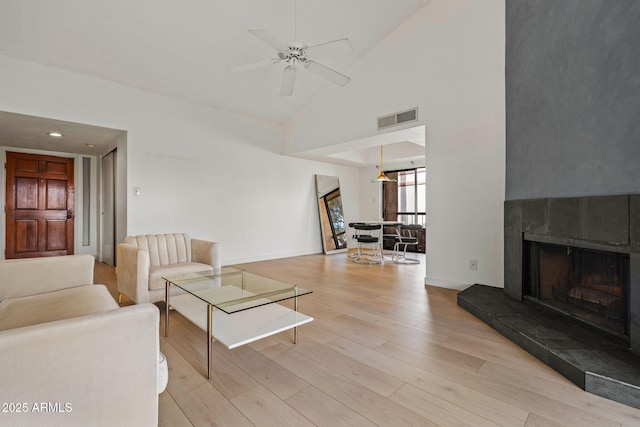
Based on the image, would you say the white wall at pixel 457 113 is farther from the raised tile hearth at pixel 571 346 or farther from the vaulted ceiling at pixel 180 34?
the raised tile hearth at pixel 571 346

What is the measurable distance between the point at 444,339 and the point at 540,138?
2009 millimetres

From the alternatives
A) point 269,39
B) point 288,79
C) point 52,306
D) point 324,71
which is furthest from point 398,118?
point 52,306

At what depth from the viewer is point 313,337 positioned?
2.49 meters

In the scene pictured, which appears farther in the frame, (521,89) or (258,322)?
(521,89)

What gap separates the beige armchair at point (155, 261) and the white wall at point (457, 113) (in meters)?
3.10

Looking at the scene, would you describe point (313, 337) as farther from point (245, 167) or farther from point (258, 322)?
point (245, 167)

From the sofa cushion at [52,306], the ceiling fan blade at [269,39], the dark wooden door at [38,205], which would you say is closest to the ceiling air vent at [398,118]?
the ceiling fan blade at [269,39]

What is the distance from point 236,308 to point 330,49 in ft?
8.28

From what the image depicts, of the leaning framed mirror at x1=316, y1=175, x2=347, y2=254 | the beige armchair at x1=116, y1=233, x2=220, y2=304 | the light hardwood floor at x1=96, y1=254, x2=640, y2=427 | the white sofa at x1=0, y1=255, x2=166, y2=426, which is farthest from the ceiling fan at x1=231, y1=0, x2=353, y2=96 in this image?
the leaning framed mirror at x1=316, y1=175, x2=347, y2=254

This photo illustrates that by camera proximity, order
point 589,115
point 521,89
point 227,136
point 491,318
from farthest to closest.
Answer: point 227,136
point 521,89
point 491,318
point 589,115

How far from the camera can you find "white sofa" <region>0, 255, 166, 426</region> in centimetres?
96

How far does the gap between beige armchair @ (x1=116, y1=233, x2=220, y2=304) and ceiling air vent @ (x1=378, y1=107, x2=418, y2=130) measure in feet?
10.1

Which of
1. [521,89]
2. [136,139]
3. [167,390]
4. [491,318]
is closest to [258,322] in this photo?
[167,390]

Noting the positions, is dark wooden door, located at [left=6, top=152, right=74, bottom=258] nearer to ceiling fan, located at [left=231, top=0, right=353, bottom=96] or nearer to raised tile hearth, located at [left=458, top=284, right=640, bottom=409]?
ceiling fan, located at [left=231, top=0, right=353, bottom=96]
